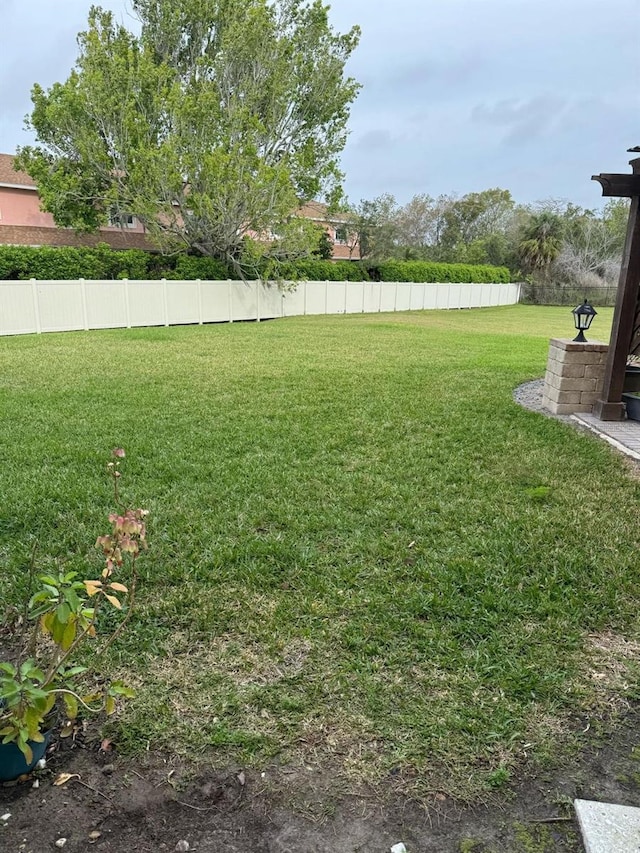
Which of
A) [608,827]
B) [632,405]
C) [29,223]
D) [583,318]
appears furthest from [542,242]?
[608,827]

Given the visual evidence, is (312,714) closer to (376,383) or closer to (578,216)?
(376,383)

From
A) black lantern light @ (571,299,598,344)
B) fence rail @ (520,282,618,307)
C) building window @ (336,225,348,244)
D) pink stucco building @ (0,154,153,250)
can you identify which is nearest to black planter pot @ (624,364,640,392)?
black lantern light @ (571,299,598,344)

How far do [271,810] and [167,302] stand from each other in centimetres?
1515

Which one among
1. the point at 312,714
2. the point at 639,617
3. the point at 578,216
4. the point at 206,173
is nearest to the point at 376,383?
the point at 639,617

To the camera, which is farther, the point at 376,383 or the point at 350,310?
the point at 350,310

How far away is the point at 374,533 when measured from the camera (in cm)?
331

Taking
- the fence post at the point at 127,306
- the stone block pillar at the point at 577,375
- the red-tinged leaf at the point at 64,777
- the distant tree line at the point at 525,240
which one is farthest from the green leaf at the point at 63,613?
the distant tree line at the point at 525,240

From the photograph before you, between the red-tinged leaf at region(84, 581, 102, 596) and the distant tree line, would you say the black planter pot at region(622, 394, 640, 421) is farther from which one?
the distant tree line

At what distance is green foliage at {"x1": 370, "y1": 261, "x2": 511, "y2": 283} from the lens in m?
25.0

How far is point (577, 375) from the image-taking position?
6.01 meters

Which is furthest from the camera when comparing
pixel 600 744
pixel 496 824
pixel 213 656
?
pixel 213 656

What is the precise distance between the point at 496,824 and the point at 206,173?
1557 centimetres

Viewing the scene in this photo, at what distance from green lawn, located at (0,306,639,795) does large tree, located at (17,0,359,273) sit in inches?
421

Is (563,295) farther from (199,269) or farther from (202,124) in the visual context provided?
(202,124)
